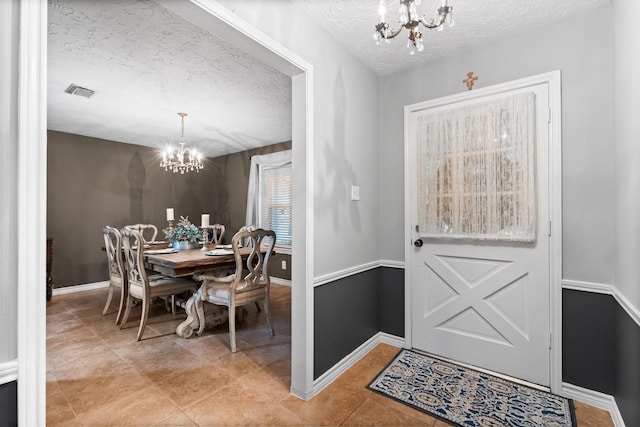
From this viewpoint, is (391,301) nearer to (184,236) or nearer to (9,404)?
(9,404)

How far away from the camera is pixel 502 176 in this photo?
2166 millimetres

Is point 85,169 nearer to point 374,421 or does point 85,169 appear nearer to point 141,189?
point 141,189

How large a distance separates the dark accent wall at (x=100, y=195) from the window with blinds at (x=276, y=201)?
1.46 feet

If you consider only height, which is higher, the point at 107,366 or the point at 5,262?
the point at 5,262

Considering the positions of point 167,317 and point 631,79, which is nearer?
point 631,79

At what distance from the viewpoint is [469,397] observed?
1936mm

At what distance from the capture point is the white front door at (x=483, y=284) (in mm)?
2066

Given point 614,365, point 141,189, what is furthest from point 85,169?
point 614,365

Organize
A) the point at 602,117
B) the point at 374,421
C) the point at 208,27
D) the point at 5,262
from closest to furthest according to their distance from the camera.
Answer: the point at 5,262, the point at 208,27, the point at 374,421, the point at 602,117

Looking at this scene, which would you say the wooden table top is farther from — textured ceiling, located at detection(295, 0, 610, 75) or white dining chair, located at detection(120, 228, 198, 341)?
textured ceiling, located at detection(295, 0, 610, 75)

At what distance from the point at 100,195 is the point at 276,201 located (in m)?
2.82

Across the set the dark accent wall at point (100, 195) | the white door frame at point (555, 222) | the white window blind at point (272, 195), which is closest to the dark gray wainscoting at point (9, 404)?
the white door frame at point (555, 222)

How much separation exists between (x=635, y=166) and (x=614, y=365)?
126 centimetres

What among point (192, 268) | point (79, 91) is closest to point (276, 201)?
point (192, 268)
